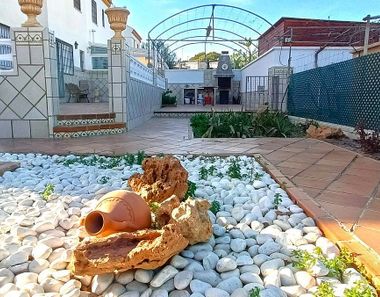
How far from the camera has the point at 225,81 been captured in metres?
14.6

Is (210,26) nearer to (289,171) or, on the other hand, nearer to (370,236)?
(289,171)

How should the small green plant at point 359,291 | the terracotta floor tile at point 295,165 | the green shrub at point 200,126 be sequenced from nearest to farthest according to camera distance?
the small green plant at point 359,291 → the terracotta floor tile at point 295,165 → the green shrub at point 200,126

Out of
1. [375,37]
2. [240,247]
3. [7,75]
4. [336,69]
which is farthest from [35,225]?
[375,37]

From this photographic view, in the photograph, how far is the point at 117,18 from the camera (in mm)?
5340

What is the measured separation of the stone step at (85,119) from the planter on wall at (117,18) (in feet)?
4.23

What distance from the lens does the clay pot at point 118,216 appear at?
4.34 ft

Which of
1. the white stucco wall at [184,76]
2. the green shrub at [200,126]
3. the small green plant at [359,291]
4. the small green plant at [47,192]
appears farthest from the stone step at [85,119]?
the white stucco wall at [184,76]

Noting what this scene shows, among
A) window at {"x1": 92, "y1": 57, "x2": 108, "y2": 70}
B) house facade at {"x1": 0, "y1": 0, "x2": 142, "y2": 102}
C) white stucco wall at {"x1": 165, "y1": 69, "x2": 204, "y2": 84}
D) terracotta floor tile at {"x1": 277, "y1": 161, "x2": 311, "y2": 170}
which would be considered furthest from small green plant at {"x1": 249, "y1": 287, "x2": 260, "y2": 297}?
white stucco wall at {"x1": 165, "y1": 69, "x2": 204, "y2": 84}

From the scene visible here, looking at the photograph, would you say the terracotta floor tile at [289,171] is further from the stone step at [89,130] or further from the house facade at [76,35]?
the house facade at [76,35]

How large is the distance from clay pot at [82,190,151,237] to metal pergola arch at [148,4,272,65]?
9.74 metres

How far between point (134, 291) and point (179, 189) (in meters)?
0.73

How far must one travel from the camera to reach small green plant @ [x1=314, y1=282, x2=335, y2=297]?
41.5 inches

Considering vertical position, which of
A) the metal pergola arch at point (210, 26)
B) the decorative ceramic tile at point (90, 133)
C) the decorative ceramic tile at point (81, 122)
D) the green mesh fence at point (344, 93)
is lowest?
the decorative ceramic tile at point (90, 133)

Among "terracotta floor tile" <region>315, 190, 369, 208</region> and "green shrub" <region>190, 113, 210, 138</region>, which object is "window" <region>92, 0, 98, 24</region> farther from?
"terracotta floor tile" <region>315, 190, 369, 208</region>
